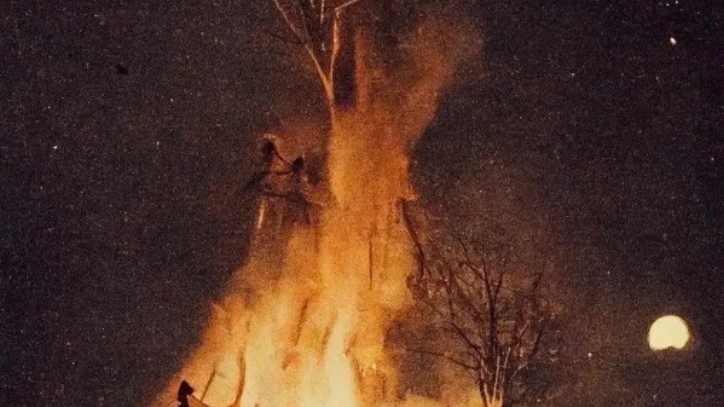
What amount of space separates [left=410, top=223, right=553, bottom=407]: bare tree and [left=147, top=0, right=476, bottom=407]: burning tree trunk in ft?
0.64

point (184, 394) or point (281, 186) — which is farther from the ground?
point (281, 186)

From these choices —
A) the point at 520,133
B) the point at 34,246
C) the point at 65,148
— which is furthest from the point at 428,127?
the point at 34,246

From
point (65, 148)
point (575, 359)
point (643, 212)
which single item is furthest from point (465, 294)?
point (65, 148)

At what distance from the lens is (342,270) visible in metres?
5.52

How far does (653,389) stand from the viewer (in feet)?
18.2

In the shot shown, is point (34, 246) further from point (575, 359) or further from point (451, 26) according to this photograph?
point (575, 359)

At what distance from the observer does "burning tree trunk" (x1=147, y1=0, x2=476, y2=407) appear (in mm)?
5418

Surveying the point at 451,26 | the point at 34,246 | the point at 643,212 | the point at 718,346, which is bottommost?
the point at 34,246

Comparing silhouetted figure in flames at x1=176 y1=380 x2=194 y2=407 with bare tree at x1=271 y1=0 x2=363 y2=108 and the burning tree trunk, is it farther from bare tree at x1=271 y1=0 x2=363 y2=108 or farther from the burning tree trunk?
bare tree at x1=271 y1=0 x2=363 y2=108

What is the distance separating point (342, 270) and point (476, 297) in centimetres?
88

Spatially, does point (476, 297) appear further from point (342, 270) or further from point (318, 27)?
point (318, 27)

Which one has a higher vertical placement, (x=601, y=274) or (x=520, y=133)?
(x=520, y=133)

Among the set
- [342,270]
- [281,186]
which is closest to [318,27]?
[281,186]

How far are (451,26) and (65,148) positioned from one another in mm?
2589
